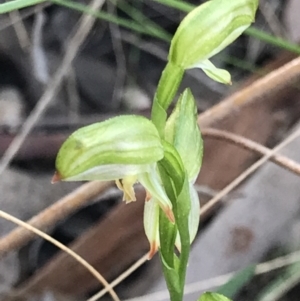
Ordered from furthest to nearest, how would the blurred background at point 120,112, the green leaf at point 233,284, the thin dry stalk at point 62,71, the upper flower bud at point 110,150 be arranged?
the thin dry stalk at point 62,71
the blurred background at point 120,112
the green leaf at point 233,284
the upper flower bud at point 110,150

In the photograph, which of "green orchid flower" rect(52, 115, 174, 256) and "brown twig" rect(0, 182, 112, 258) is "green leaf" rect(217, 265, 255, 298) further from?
"green orchid flower" rect(52, 115, 174, 256)

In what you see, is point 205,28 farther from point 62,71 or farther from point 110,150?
point 62,71

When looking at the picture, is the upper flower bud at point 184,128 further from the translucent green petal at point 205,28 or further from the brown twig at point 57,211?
the brown twig at point 57,211

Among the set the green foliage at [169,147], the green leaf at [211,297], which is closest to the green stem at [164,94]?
the green foliage at [169,147]

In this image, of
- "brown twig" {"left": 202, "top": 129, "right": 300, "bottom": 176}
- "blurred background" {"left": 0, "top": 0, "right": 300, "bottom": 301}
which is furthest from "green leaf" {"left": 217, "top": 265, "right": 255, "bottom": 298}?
"brown twig" {"left": 202, "top": 129, "right": 300, "bottom": 176}

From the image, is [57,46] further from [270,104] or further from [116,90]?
[270,104]

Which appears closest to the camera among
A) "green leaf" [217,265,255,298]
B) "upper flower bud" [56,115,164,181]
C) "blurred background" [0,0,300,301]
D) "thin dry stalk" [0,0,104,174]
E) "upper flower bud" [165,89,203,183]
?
"upper flower bud" [56,115,164,181]
